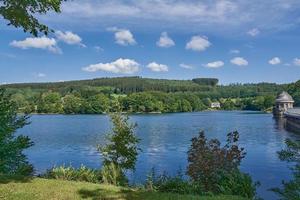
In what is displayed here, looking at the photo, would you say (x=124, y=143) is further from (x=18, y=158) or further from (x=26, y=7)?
(x=26, y=7)

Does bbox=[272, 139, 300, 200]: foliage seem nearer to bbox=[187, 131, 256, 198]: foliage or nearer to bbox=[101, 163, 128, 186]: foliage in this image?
bbox=[187, 131, 256, 198]: foliage

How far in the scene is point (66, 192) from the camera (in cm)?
→ 1321

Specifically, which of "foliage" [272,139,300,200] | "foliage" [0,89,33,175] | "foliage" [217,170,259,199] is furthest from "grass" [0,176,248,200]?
"foliage" [0,89,33,175]

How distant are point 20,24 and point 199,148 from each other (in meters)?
9.45

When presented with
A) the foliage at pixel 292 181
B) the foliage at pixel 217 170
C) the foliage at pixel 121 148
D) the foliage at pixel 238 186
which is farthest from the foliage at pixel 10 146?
the foliage at pixel 292 181

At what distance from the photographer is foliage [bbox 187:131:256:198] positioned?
1498cm

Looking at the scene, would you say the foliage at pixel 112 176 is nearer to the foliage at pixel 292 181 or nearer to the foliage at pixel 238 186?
the foliage at pixel 238 186

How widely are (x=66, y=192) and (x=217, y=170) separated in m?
6.30

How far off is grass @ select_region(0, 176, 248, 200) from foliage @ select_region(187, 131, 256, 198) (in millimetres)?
1927

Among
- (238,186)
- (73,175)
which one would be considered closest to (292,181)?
(238,186)

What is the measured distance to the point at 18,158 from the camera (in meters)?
22.1

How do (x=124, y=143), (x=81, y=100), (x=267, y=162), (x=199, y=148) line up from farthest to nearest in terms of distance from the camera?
(x=81, y=100) → (x=267, y=162) → (x=124, y=143) → (x=199, y=148)

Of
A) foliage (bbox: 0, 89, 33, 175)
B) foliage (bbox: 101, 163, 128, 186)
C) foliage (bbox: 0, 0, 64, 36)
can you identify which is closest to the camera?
foliage (bbox: 0, 0, 64, 36)

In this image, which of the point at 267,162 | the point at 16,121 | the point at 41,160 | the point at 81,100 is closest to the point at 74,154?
the point at 41,160
